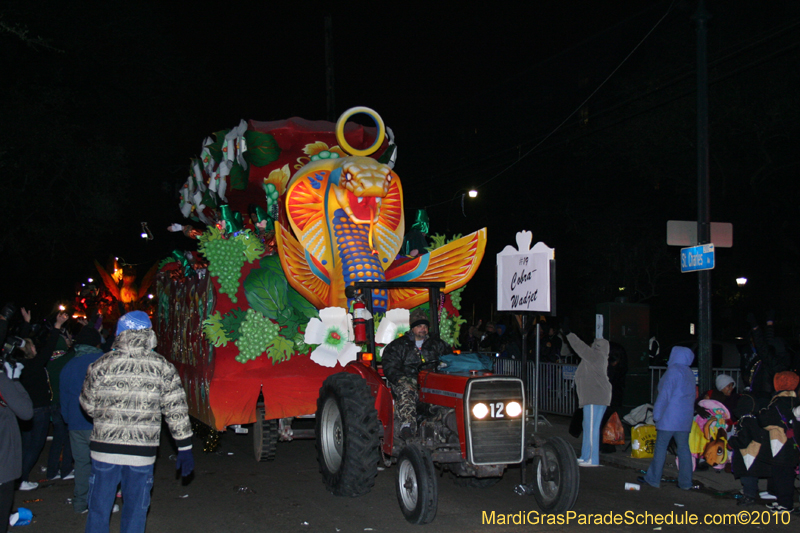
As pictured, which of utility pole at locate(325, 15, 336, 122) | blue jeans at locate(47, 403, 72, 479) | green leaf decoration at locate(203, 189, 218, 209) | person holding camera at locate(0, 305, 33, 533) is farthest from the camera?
utility pole at locate(325, 15, 336, 122)

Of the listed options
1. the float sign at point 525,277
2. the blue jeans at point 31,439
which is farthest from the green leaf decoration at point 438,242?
the blue jeans at point 31,439

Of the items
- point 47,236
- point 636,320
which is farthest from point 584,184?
point 47,236

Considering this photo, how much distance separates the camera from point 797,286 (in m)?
22.9

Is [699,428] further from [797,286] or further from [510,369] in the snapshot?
[797,286]

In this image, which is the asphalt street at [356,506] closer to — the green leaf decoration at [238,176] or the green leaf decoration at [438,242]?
the green leaf decoration at [438,242]

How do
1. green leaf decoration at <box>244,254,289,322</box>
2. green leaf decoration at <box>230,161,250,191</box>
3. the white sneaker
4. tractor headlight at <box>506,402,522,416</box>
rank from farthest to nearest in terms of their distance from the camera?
1. green leaf decoration at <box>230,161,250,191</box>
2. green leaf decoration at <box>244,254,289,322</box>
3. the white sneaker
4. tractor headlight at <box>506,402,522,416</box>

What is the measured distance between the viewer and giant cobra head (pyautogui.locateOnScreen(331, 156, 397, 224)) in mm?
8492

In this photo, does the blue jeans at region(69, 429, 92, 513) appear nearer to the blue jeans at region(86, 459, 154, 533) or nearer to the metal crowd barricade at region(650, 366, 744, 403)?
the blue jeans at region(86, 459, 154, 533)

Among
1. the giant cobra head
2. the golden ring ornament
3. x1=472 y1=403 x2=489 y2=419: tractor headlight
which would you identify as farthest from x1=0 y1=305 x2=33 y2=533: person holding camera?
the golden ring ornament

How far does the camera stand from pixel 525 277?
25.9 ft

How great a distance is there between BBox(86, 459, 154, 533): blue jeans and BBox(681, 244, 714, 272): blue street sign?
24.2 ft

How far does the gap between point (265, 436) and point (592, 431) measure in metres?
4.08

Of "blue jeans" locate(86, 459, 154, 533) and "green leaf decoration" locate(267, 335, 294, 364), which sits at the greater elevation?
"green leaf decoration" locate(267, 335, 294, 364)

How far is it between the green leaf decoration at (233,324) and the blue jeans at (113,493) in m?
3.44
